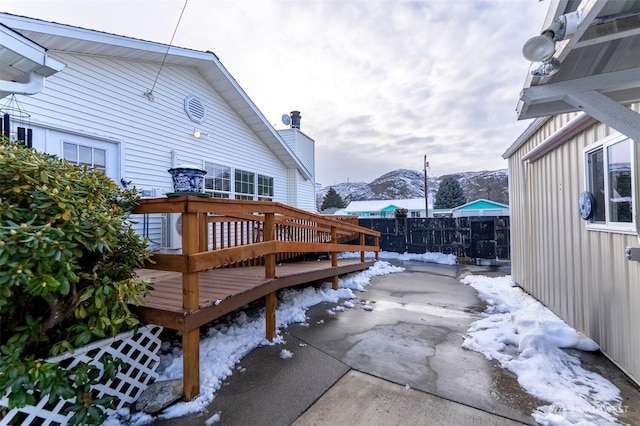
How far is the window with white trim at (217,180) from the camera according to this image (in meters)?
6.80

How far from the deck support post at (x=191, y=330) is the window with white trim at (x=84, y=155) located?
3239 mm

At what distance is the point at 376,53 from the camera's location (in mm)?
7254

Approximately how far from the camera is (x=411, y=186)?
82250mm

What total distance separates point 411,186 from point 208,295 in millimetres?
84229

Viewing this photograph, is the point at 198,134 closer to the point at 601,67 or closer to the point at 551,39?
the point at 551,39

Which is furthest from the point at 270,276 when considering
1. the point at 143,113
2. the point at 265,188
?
the point at 265,188

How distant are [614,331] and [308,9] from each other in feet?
22.0

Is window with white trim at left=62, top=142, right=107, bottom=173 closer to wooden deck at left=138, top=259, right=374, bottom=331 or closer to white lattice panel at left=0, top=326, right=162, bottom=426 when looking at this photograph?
wooden deck at left=138, top=259, right=374, bottom=331

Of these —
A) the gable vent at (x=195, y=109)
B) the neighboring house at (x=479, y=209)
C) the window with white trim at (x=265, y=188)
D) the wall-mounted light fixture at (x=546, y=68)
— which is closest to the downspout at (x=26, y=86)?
the gable vent at (x=195, y=109)

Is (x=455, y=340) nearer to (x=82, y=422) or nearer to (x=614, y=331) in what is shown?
(x=614, y=331)

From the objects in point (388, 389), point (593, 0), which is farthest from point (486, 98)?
point (388, 389)

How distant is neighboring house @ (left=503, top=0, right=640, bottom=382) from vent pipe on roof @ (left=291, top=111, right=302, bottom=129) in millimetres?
8419

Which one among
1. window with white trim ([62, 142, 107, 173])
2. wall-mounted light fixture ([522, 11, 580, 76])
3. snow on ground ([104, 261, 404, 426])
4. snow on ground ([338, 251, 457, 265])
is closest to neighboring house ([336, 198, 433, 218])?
snow on ground ([338, 251, 457, 265])

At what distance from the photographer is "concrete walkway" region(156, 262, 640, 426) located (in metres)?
2.01
